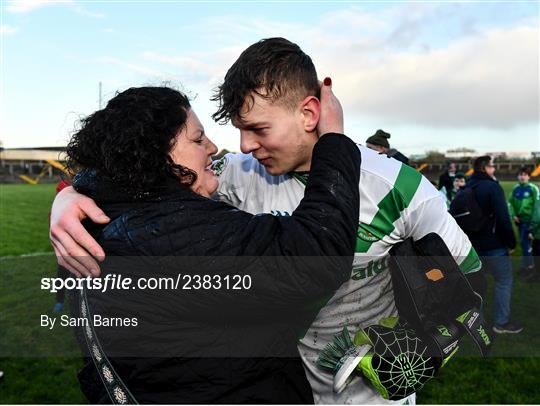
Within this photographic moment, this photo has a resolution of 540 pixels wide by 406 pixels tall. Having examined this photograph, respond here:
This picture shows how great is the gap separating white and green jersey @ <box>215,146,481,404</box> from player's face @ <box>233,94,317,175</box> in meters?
0.18

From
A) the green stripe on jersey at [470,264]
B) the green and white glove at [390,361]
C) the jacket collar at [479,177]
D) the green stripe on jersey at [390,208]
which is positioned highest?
the green stripe on jersey at [390,208]

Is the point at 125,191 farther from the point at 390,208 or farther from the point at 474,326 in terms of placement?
the point at 474,326

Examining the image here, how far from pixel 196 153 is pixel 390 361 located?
1142mm

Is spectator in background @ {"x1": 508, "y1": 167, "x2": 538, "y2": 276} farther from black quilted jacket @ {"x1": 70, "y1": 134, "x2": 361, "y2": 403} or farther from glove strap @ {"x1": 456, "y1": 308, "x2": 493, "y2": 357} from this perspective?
black quilted jacket @ {"x1": 70, "y1": 134, "x2": 361, "y2": 403}

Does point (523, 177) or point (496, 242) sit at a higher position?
point (523, 177)

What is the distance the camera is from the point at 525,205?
10031 mm

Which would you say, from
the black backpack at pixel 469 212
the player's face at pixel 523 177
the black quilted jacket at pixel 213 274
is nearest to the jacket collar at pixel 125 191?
the black quilted jacket at pixel 213 274

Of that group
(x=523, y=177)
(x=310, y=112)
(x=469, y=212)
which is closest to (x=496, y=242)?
(x=469, y=212)

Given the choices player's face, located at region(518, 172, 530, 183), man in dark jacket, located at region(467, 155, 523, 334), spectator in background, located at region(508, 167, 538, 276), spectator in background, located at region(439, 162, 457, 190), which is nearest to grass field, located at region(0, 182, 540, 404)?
man in dark jacket, located at region(467, 155, 523, 334)

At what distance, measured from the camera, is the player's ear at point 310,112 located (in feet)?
7.38

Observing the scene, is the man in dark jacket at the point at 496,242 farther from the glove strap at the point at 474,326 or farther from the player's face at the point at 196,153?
the player's face at the point at 196,153

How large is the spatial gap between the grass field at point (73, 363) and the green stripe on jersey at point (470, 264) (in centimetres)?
345

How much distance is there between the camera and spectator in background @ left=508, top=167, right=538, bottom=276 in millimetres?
9852

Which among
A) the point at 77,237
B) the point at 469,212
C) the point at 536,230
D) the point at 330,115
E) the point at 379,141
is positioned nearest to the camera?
the point at 77,237
